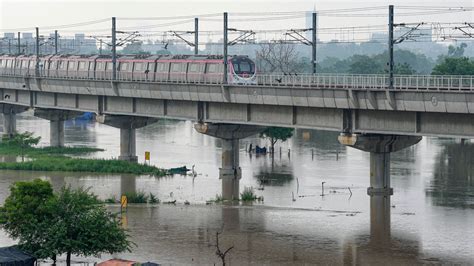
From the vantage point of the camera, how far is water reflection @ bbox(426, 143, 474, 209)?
73938 millimetres

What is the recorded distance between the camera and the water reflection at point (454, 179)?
7394 cm

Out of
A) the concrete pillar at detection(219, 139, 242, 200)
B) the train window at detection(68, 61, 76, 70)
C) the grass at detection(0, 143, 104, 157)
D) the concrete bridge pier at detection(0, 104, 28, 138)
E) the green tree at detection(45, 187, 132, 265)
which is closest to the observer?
the green tree at detection(45, 187, 132, 265)

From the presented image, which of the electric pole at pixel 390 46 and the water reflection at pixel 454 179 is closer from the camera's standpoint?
the electric pole at pixel 390 46

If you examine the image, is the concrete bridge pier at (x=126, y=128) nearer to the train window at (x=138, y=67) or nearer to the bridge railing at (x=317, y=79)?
the bridge railing at (x=317, y=79)

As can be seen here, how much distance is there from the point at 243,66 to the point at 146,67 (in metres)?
13.3

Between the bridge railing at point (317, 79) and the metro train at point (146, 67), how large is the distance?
8 cm

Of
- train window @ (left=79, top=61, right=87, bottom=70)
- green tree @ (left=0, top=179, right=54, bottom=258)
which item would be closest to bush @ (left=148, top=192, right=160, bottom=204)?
green tree @ (left=0, top=179, right=54, bottom=258)

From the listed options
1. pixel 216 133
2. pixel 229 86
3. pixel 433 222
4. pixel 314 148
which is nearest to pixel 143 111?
pixel 216 133

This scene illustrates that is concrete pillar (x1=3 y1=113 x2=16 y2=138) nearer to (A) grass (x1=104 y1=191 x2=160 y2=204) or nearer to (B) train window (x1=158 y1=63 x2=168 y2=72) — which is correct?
(B) train window (x1=158 y1=63 x2=168 y2=72)

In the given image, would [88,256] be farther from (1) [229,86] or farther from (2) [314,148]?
(2) [314,148]

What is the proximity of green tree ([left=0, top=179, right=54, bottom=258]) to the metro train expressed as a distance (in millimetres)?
36018

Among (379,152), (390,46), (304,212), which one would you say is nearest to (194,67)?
(379,152)

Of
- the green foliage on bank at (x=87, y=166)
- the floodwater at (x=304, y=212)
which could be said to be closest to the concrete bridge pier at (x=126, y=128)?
the floodwater at (x=304, y=212)

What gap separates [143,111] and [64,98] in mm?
15156
